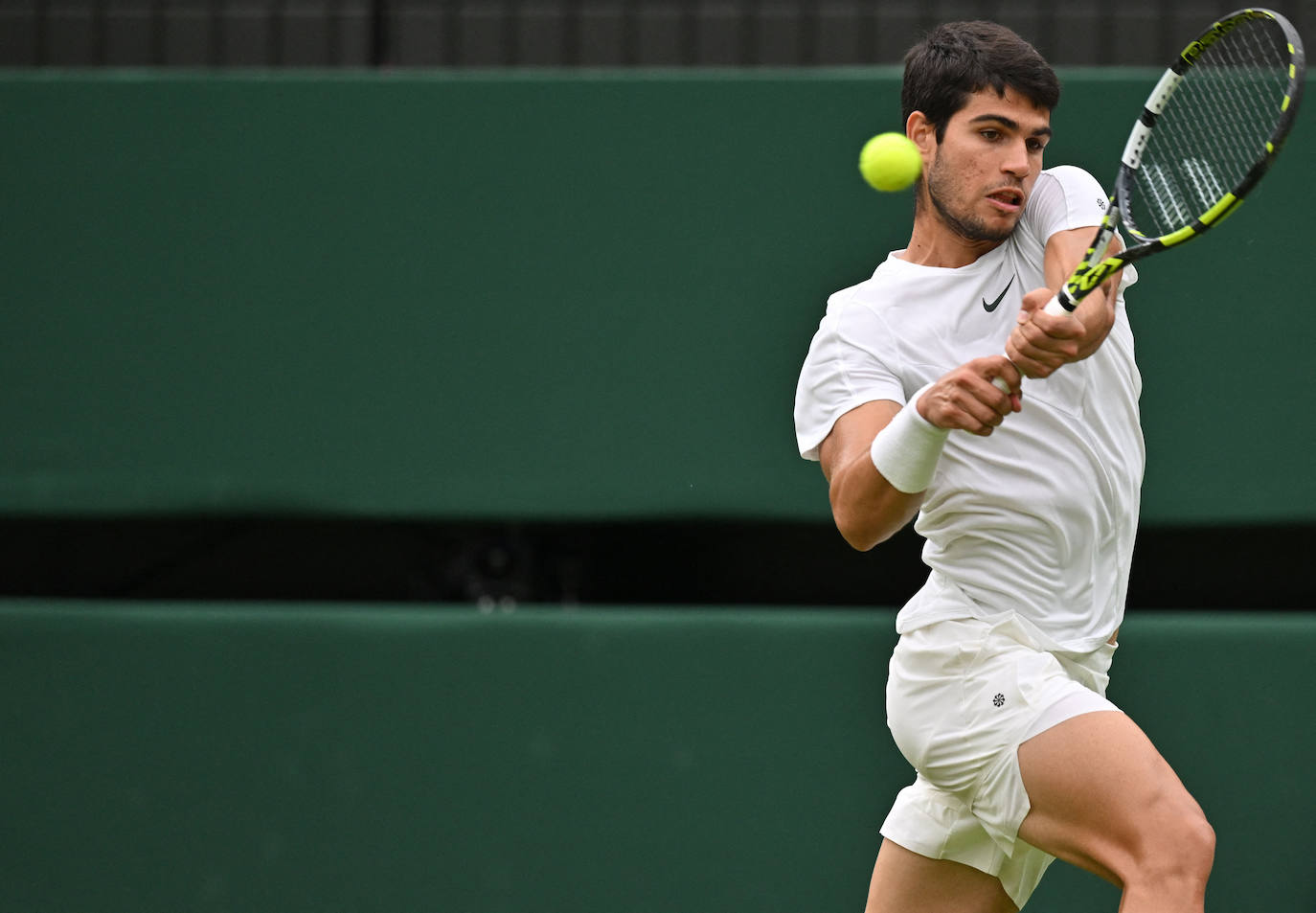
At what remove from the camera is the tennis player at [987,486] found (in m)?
2.54

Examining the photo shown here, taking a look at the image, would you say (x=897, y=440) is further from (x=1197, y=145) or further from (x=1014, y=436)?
(x=1197, y=145)

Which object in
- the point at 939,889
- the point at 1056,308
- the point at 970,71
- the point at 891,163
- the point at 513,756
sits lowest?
the point at 513,756

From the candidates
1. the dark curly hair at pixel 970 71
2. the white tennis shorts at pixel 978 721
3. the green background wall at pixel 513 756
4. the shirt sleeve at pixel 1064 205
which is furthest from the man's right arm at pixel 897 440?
the green background wall at pixel 513 756

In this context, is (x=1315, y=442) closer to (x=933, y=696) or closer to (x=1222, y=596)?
(x=1222, y=596)

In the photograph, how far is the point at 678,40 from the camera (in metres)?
4.41

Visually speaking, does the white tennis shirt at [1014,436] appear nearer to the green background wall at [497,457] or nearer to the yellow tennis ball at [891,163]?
the yellow tennis ball at [891,163]

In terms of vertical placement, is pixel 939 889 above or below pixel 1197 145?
below

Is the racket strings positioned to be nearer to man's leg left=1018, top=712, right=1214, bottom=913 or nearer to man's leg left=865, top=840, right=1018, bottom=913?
man's leg left=1018, top=712, right=1214, bottom=913

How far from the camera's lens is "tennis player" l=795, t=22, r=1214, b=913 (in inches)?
100

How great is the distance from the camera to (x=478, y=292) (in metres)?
4.20

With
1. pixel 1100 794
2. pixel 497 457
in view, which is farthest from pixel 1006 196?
pixel 497 457

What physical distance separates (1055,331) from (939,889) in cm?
103

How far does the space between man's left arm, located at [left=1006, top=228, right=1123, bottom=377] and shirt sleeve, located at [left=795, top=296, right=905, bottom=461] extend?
310 mm

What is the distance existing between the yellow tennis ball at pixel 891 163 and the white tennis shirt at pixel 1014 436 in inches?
6.1
